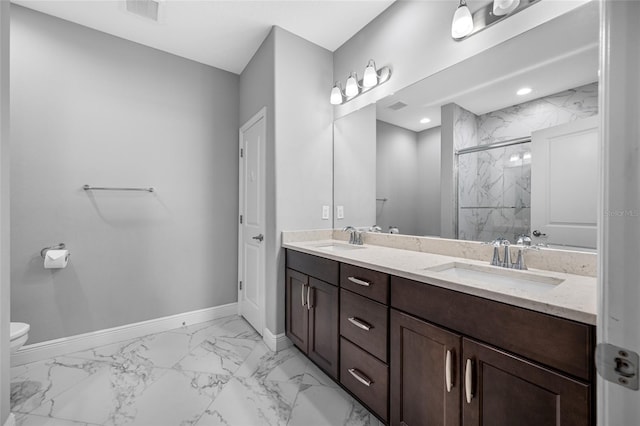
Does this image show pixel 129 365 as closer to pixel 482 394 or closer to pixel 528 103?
pixel 482 394

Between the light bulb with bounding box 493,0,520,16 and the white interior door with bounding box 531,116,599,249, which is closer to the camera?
the white interior door with bounding box 531,116,599,249

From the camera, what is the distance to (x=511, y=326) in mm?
865

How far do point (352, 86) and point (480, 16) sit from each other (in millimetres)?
941

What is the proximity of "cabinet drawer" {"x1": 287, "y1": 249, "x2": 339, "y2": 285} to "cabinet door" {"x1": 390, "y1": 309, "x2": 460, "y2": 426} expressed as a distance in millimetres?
479

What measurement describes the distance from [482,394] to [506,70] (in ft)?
4.75

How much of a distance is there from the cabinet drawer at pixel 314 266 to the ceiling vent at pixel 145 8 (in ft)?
6.66

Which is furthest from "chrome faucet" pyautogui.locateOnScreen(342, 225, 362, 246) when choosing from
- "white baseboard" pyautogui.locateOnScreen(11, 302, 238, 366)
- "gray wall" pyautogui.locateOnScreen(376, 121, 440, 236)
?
"white baseboard" pyautogui.locateOnScreen(11, 302, 238, 366)

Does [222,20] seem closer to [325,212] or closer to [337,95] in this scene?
[337,95]

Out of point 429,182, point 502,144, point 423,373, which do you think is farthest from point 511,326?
point 429,182

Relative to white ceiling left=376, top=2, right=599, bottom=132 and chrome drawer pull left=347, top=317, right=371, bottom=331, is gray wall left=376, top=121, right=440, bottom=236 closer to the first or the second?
white ceiling left=376, top=2, right=599, bottom=132

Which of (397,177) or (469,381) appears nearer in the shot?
(469,381)

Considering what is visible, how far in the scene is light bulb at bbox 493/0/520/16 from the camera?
4.17 feet

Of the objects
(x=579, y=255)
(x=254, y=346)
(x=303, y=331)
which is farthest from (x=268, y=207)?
(x=579, y=255)

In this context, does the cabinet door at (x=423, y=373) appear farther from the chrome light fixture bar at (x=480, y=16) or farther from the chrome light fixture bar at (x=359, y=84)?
the chrome light fixture bar at (x=359, y=84)
